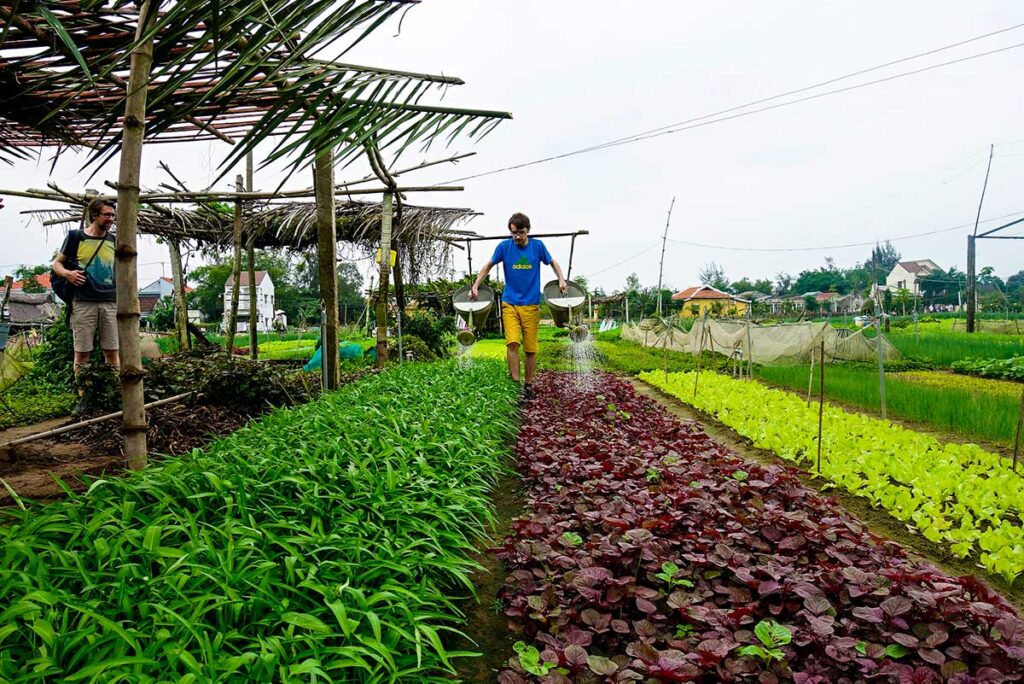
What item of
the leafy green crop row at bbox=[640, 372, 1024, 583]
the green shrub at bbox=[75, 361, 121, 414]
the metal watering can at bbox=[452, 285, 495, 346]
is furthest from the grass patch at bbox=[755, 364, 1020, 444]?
the green shrub at bbox=[75, 361, 121, 414]

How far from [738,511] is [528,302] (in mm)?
4136

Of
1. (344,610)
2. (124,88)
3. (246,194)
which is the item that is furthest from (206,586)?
(246,194)

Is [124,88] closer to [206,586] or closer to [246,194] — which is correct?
[206,586]

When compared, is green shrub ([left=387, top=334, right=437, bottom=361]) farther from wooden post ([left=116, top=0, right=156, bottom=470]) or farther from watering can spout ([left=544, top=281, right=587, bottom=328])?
wooden post ([left=116, top=0, right=156, bottom=470])

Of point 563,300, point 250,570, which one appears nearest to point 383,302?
point 563,300

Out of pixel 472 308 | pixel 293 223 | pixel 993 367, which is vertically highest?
pixel 293 223

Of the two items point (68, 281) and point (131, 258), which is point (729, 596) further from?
point (68, 281)

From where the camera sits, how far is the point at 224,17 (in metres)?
1.98

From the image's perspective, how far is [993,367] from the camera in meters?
11.4

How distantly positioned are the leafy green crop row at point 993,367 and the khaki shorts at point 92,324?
13.2 metres

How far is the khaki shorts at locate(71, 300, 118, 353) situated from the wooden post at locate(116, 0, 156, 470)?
2684 millimetres

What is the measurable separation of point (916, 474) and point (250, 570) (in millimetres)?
3645

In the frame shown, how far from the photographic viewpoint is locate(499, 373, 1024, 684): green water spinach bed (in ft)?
5.72

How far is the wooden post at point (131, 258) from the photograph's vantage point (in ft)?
8.41
